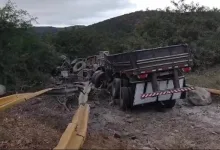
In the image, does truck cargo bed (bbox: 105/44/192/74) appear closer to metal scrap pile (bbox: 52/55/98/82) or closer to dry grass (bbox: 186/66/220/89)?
dry grass (bbox: 186/66/220/89)

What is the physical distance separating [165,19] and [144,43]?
3007 millimetres

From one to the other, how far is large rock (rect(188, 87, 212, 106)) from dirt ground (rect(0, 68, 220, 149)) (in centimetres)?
18

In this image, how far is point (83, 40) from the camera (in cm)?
3002

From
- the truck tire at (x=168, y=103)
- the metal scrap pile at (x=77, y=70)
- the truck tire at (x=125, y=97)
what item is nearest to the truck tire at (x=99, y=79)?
the metal scrap pile at (x=77, y=70)

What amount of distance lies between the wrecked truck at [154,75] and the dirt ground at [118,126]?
0.42 meters

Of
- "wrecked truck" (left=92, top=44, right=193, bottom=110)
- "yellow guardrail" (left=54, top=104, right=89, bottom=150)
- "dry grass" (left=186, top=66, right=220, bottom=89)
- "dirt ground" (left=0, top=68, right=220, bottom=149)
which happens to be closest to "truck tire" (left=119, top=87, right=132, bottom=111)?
"wrecked truck" (left=92, top=44, right=193, bottom=110)

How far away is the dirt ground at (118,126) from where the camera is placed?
22.3 ft

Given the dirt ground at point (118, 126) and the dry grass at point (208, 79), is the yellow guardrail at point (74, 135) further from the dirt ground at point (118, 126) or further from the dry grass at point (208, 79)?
the dry grass at point (208, 79)

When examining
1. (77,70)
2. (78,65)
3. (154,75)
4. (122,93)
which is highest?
(154,75)

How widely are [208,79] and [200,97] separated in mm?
3966

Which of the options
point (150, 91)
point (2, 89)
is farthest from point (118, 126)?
point (2, 89)

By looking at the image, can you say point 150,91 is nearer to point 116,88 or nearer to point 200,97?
point 116,88

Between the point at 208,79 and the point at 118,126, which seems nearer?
the point at 118,126

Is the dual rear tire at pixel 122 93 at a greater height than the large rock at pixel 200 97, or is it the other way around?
the dual rear tire at pixel 122 93
